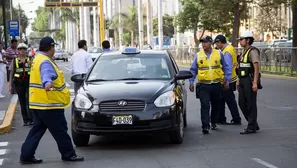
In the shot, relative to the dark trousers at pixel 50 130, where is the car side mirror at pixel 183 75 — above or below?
above

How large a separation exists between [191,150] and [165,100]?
88 centimetres

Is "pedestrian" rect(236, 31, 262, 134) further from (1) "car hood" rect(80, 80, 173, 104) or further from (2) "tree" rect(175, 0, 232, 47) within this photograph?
(2) "tree" rect(175, 0, 232, 47)

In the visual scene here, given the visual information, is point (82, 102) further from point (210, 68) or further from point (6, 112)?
point (6, 112)

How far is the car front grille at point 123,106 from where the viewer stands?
31.0 ft

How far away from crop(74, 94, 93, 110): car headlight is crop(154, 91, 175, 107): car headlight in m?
1.05

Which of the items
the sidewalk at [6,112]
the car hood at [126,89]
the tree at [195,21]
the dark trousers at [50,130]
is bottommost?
the sidewalk at [6,112]

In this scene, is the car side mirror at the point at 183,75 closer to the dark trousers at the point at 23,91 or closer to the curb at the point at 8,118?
the dark trousers at the point at 23,91

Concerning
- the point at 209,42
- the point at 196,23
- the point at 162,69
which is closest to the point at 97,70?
the point at 162,69

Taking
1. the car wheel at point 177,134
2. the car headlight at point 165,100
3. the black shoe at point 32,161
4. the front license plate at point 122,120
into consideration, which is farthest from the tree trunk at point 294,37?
the black shoe at point 32,161

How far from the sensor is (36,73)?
8.59 m

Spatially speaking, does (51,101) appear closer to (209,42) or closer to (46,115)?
(46,115)

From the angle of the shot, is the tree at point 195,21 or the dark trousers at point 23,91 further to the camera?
the tree at point 195,21

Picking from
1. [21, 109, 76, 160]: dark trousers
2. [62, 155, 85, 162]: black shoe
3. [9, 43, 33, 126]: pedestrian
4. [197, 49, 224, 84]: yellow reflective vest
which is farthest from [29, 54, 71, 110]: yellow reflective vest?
[9, 43, 33, 126]: pedestrian

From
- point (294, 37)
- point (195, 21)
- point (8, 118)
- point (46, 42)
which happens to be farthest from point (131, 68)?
point (195, 21)
